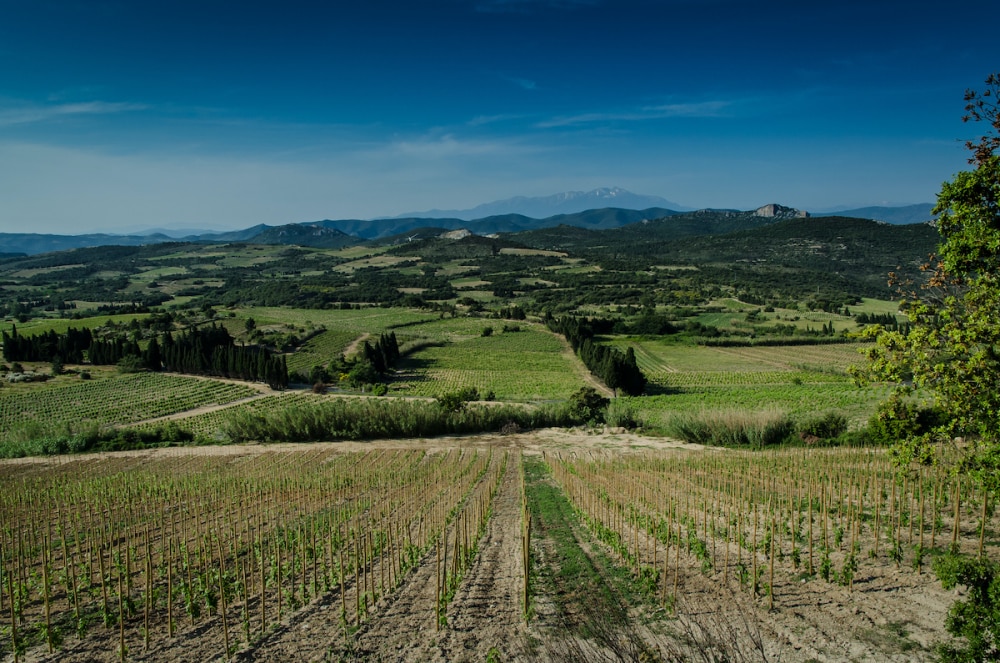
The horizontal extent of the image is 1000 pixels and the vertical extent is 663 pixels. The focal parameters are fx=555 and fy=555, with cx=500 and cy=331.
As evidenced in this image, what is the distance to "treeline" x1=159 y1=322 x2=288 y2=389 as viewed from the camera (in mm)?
73938

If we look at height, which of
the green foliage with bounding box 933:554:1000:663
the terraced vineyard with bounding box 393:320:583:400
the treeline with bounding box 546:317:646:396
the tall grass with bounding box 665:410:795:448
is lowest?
the terraced vineyard with bounding box 393:320:583:400

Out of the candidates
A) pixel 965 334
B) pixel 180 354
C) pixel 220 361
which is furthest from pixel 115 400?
pixel 965 334

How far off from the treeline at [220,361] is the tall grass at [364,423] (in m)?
31.7

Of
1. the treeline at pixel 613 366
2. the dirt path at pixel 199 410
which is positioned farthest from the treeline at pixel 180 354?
the treeline at pixel 613 366

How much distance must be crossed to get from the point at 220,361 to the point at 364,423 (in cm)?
4871

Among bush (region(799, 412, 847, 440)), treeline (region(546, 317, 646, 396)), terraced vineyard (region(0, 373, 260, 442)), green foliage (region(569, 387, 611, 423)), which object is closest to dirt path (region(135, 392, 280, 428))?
terraced vineyard (region(0, 373, 260, 442))

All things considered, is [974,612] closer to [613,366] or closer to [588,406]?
[588,406]

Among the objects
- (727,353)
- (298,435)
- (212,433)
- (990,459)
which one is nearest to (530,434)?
(298,435)

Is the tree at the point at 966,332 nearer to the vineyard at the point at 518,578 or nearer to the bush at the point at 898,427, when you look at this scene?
the vineyard at the point at 518,578

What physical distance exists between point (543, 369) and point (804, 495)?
6185 centimetres

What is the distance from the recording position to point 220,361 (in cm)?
8000

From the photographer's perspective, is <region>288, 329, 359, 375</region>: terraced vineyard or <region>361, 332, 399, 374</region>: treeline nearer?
<region>361, 332, 399, 374</region>: treeline

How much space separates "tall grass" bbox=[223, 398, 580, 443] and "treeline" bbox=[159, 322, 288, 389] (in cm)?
3174

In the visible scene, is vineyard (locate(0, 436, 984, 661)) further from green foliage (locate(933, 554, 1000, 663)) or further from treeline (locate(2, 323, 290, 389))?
treeline (locate(2, 323, 290, 389))
